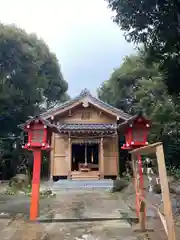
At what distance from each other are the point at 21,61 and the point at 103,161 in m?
10.4

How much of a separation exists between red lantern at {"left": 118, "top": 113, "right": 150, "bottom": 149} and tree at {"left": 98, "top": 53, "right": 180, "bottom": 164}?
12.1ft

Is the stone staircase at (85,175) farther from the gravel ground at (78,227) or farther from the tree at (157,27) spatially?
the tree at (157,27)

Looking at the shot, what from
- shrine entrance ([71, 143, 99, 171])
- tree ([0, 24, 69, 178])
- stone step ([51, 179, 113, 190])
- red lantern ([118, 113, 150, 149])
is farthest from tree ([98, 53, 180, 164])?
tree ([0, 24, 69, 178])

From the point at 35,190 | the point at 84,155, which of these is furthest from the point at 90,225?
the point at 84,155

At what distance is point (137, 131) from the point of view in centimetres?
732

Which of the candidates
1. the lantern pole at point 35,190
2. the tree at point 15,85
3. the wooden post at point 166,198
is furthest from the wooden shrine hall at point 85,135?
the wooden post at point 166,198

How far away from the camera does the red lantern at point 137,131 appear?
7211 mm

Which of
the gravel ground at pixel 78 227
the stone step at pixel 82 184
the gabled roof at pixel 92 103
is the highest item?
the gabled roof at pixel 92 103

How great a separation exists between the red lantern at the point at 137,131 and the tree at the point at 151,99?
370 centimetres

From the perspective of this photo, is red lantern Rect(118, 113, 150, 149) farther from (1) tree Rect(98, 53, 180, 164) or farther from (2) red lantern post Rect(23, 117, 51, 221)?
(1) tree Rect(98, 53, 180, 164)

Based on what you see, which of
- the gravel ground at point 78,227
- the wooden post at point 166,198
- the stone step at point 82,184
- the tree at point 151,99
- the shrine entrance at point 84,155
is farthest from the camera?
Result: the shrine entrance at point 84,155

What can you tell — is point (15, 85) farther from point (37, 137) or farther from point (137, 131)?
point (137, 131)

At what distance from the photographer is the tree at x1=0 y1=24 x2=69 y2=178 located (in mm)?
19484

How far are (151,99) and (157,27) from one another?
29.6 feet
